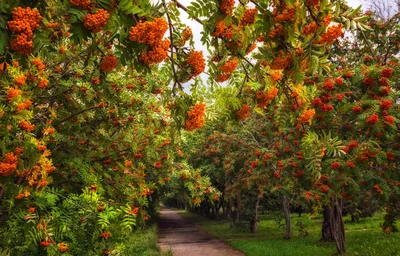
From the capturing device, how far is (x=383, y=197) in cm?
839

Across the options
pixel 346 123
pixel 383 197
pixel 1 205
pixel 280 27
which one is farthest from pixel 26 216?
pixel 383 197

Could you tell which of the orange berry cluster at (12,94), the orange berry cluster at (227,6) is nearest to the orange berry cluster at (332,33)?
the orange berry cluster at (227,6)

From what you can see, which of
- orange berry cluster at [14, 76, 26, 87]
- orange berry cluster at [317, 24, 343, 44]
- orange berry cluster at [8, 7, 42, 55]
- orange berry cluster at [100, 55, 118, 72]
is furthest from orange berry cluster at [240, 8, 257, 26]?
orange berry cluster at [14, 76, 26, 87]

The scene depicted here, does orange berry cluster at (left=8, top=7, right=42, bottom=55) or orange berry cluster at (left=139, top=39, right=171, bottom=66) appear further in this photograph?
orange berry cluster at (left=139, top=39, right=171, bottom=66)

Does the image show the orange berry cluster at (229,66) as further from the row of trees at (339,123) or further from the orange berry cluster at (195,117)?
the orange berry cluster at (195,117)

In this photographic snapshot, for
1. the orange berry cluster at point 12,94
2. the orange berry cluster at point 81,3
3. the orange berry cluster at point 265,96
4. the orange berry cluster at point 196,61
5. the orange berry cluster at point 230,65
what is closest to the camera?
the orange berry cluster at point 81,3

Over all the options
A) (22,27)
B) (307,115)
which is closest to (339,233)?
(307,115)

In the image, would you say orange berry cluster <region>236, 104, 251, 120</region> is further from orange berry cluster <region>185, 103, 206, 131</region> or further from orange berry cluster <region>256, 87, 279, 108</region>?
orange berry cluster <region>185, 103, 206, 131</region>

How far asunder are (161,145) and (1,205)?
14.9 feet

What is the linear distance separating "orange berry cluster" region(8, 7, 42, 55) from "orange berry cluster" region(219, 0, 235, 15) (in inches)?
54.7

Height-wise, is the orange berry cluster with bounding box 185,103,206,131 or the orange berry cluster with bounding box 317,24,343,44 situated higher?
the orange berry cluster with bounding box 317,24,343,44

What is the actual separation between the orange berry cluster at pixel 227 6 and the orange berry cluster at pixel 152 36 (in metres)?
0.68

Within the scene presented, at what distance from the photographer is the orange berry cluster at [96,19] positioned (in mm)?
2164

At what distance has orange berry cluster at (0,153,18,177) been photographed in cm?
299
